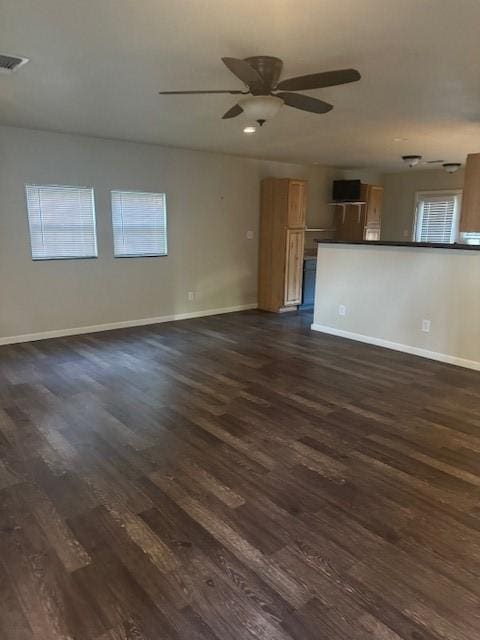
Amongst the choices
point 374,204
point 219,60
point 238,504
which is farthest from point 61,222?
point 374,204

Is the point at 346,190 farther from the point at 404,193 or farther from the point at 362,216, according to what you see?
the point at 404,193

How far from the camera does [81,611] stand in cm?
162

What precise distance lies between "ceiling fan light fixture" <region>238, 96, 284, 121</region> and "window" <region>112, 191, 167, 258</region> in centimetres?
317

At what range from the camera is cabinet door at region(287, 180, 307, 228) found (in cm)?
678

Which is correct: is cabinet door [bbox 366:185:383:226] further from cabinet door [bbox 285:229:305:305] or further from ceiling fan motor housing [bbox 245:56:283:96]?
ceiling fan motor housing [bbox 245:56:283:96]

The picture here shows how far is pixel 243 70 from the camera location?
248cm

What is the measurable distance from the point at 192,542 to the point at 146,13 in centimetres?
259

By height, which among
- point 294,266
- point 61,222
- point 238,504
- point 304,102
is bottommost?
point 238,504

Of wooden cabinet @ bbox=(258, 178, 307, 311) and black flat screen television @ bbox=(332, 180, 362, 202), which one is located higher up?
black flat screen television @ bbox=(332, 180, 362, 202)

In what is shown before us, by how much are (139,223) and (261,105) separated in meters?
3.41

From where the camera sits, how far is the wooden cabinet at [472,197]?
4383 mm

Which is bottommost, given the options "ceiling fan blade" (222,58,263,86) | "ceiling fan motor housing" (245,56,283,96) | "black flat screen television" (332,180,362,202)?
"black flat screen television" (332,180,362,202)

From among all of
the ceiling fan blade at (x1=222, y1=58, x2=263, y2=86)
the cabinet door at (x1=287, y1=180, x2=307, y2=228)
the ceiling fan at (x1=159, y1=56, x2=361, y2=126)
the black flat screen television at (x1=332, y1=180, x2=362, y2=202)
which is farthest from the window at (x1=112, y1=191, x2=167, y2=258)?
the black flat screen television at (x1=332, y1=180, x2=362, y2=202)

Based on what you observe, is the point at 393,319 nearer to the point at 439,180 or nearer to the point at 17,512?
the point at 17,512
